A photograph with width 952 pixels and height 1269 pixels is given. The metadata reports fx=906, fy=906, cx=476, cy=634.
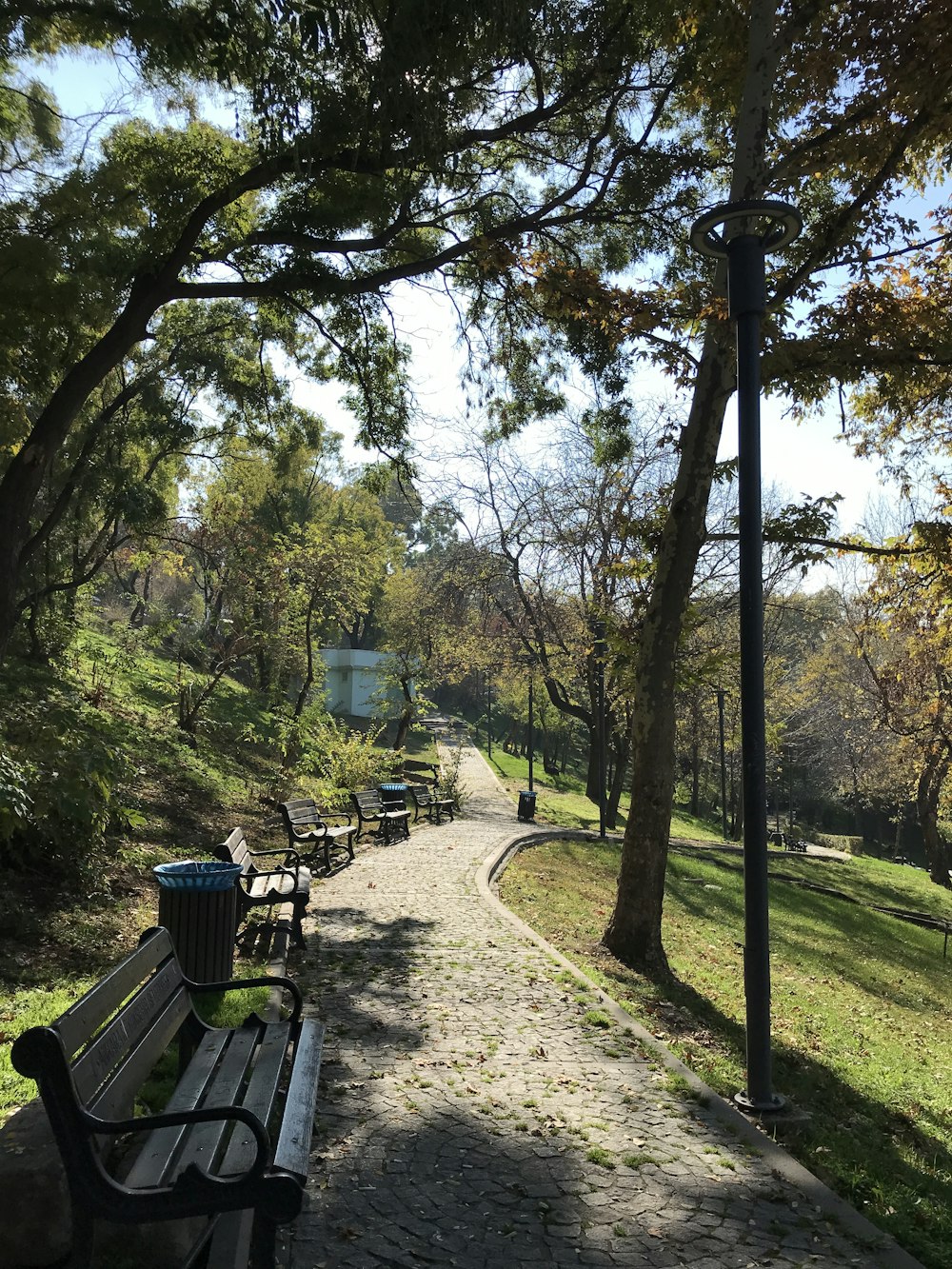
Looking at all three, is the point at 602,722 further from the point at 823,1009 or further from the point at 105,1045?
the point at 105,1045

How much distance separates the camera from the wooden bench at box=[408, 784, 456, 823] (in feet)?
65.8

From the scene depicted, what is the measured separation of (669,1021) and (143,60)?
32.7 ft

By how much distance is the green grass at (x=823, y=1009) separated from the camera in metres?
4.87

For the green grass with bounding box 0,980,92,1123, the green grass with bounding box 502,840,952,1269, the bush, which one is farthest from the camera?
the bush

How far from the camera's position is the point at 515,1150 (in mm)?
4258

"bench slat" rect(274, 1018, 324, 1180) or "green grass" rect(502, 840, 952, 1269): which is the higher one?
"bench slat" rect(274, 1018, 324, 1180)

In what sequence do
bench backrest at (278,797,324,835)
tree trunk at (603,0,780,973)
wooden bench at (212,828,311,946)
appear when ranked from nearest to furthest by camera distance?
wooden bench at (212,828,311,946)
tree trunk at (603,0,780,973)
bench backrest at (278,797,324,835)

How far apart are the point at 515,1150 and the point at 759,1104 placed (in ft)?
5.64

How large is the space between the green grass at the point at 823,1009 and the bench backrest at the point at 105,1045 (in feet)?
10.9

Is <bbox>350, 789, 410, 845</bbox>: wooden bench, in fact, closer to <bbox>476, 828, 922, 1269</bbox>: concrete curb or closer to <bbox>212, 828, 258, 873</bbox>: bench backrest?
<bbox>212, 828, 258, 873</bbox>: bench backrest

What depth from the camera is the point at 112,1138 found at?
3291 mm

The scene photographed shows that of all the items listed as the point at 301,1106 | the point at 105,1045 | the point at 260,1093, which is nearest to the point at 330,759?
the point at 260,1093

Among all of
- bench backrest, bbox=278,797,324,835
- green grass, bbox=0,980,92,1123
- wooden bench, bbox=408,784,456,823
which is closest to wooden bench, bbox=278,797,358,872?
bench backrest, bbox=278,797,324,835

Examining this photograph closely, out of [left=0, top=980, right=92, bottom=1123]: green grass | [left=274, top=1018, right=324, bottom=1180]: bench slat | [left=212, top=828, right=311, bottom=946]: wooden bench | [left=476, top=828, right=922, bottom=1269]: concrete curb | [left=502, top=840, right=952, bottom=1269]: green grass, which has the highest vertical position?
[left=212, top=828, right=311, bottom=946]: wooden bench
